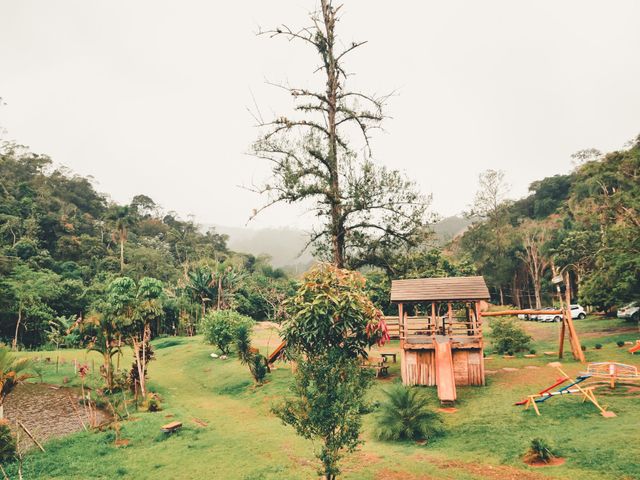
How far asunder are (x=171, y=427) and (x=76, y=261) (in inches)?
1875

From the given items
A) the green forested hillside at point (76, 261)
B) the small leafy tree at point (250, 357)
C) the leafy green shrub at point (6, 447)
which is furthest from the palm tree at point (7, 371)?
the green forested hillside at point (76, 261)

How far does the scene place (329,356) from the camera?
812 cm

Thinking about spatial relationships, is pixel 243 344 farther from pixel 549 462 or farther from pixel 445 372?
pixel 549 462

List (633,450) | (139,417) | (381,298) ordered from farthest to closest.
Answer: (381,298) → (139,417) → (633,450)

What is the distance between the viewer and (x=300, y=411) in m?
7.35

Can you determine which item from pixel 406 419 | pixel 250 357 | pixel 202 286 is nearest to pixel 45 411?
pixel 250 357

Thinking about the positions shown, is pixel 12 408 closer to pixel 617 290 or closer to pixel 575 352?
pixel 575 352

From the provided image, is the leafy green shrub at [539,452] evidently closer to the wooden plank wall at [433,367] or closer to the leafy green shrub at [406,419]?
the leafy green shrub at [406,419]

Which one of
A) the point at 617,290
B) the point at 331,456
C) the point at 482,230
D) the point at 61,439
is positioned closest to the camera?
the point at 331,456

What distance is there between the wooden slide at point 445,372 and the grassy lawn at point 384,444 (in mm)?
531

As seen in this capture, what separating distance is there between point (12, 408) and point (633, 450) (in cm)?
2013

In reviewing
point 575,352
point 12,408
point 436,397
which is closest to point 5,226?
point 12,408

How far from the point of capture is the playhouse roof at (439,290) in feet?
52.0

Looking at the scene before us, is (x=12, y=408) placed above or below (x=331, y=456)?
below
